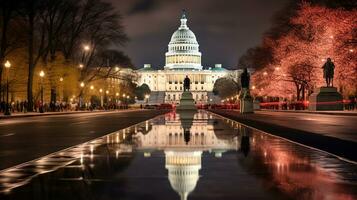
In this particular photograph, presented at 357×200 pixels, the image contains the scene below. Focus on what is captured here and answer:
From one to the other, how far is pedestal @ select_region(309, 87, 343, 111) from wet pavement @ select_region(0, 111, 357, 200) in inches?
1903

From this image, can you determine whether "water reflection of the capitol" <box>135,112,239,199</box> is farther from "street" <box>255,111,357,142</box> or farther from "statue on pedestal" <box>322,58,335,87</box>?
"statue on pedestal" <box>322,58,335,87</box>

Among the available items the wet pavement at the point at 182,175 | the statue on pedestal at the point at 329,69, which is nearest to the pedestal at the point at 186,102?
the statue on pedestal at the point at 329,69

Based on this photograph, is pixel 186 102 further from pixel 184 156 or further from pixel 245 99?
pixel 184 156

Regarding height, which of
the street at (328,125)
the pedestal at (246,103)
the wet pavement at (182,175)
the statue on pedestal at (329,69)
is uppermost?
the statue on pedestal at (329,69)

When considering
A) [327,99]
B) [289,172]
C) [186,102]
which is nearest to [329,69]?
[327,99]

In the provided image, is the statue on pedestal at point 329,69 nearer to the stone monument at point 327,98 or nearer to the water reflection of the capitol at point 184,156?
the stone monument at point 327,98

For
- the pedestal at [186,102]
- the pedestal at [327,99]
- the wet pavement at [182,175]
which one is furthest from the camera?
the pedestal at [186,102]

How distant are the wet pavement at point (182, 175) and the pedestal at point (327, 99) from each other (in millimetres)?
48340

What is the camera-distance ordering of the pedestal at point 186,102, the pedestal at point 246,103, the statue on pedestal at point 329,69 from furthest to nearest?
the pedestal at point 186,102 < the pedestal at point 246,103 < the statue on pedestal at point 329,69

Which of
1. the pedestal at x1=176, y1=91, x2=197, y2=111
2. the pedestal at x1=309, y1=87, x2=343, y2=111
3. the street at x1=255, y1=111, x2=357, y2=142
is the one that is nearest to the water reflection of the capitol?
the street at x1=255, y1=111, x2=357, y2=142

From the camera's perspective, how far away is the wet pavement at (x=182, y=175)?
1006 centimetres

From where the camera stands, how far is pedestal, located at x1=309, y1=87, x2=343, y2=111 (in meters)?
65.7

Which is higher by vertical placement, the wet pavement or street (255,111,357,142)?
street (255,111,357,142)

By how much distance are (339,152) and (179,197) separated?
887 cm
